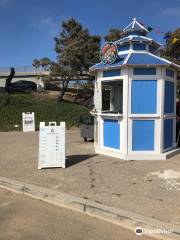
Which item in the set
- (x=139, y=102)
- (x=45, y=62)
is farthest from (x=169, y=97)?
(x=45, y=62)

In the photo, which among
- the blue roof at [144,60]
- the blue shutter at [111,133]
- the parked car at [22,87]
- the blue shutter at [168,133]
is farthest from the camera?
the parked car at [22,87]

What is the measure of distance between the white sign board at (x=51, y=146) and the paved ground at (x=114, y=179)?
0.26 m

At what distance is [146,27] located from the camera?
1220cm

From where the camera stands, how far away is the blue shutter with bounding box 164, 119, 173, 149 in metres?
11.2

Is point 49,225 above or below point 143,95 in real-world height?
below

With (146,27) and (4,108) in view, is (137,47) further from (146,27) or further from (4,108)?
(4,108)

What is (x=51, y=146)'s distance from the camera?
926 centimetres

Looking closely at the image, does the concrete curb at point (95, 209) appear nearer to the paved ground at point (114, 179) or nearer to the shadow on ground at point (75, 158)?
the paved ground at point (114, 179)

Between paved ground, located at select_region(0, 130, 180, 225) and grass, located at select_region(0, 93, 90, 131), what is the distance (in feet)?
47.4

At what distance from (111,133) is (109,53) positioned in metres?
2.43

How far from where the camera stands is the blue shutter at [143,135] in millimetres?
10680

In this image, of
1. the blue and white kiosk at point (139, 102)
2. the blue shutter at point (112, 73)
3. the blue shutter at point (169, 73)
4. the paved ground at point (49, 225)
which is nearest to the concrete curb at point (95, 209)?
the paved ground at point (49, 225)

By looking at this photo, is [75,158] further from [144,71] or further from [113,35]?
[113,35]

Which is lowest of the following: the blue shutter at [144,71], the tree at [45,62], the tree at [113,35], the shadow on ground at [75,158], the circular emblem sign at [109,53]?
the shadow on ground at [75,158]
